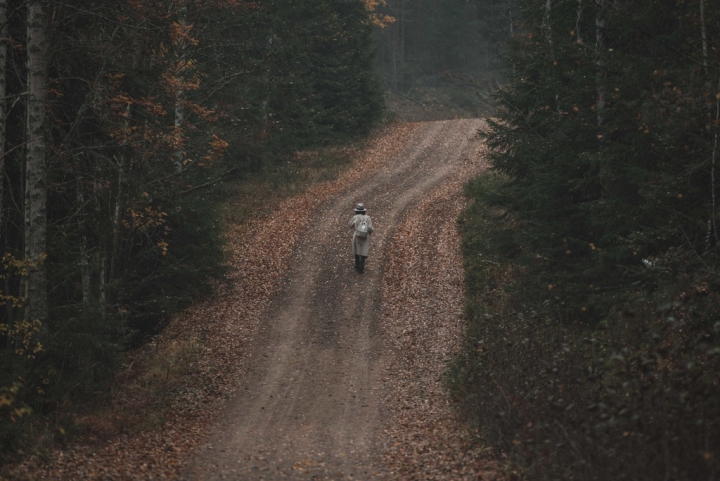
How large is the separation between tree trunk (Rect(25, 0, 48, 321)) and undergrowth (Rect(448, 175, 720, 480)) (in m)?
7.16

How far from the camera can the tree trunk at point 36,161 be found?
11008 millimetres

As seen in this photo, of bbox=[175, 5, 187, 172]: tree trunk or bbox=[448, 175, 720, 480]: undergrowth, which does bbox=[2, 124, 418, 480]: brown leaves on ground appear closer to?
bbox=[175, 5, 187, 172]: tree trunk

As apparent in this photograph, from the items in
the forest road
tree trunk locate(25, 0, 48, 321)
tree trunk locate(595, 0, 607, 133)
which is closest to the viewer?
the forest road

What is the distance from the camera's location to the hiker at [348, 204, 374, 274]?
Result: 19984 mm

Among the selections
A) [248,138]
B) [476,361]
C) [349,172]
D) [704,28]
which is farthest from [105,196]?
[349,172]

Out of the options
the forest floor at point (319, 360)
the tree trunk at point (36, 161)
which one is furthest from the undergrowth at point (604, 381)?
the tree trunk at point (36, 161)

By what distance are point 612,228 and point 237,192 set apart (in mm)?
17510

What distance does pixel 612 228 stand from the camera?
43.4 ft

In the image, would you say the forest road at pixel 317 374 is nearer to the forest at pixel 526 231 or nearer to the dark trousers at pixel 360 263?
the dark trousers at pixel 360 263

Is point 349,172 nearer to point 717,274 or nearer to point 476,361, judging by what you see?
point 476,361

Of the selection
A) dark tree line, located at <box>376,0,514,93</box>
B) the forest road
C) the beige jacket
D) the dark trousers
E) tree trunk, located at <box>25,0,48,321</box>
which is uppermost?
dark tree line, located at <box>376,0,514,93</box>

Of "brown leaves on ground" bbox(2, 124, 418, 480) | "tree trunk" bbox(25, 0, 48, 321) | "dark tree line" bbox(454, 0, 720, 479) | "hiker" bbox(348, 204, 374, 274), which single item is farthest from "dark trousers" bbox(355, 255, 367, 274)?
"tree trunk" bbox(25, 0, 48, 321)

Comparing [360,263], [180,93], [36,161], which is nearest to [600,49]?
[360,263]

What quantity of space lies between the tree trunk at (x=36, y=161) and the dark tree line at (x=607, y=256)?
282 inches
